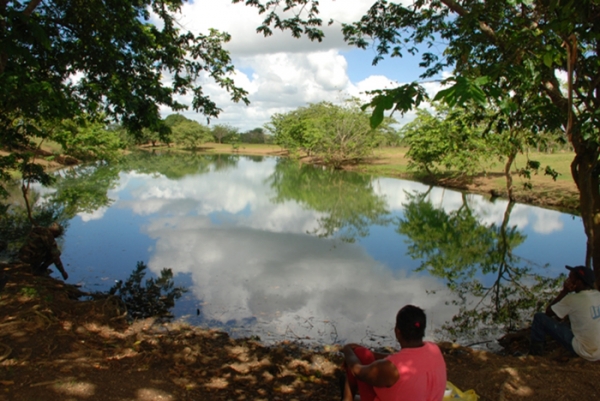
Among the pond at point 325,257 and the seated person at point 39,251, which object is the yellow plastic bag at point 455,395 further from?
the seated person at point 39,251

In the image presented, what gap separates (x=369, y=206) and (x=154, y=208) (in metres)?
8.99

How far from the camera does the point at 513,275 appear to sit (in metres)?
9.38

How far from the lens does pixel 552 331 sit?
4.48 meters

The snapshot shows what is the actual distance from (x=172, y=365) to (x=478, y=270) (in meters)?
7.61

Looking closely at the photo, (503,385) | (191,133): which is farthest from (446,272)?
(191,133)

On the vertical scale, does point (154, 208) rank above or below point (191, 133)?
below

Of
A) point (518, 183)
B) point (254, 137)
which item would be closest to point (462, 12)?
point (518, 183)

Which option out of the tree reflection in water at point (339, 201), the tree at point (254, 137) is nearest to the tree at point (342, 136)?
the tree reflection in water at point (339, 201)

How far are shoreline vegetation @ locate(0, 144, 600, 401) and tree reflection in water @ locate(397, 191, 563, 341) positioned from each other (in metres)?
1.13

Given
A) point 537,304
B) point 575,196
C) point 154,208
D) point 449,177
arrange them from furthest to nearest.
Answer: point 449,177 → point 575,196 → point 154,208 → point 537,304

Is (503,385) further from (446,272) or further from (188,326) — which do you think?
(446,272)

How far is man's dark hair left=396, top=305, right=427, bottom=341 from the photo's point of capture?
2.49 m

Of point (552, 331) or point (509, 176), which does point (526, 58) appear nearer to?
point (552, 331)

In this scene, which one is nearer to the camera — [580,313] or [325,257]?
[580,313]
